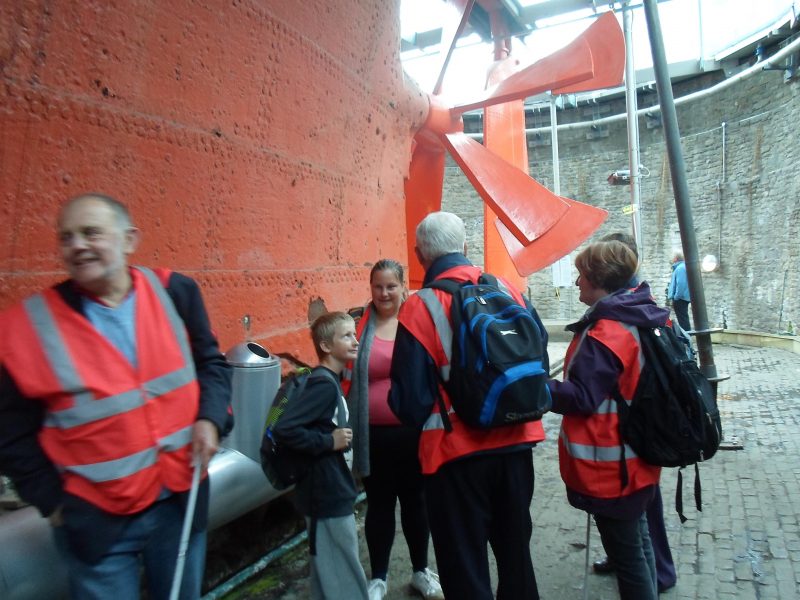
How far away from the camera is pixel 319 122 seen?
146 inches

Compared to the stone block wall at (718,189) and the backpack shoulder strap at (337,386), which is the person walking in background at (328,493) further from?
the stone block wall at (718,189)

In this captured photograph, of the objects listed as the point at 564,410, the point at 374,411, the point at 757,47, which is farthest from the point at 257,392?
the point at 757,47

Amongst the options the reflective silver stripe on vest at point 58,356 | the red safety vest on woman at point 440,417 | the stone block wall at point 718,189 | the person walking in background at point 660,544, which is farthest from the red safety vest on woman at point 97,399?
the stone block wall at point 718,189

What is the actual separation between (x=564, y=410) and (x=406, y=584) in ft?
4.44

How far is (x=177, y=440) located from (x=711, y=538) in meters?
2.95

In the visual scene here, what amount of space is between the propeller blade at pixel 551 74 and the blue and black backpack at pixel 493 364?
17.0ft

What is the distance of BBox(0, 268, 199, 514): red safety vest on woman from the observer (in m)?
1.37

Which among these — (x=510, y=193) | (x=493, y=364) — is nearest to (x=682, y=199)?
(x=510, y=193)

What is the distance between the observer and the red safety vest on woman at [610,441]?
82.4 inches

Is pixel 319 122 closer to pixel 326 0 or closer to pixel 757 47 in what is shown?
pixel 326 0

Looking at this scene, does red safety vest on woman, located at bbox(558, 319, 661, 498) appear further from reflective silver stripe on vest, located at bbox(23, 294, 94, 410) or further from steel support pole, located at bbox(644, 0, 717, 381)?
steel support pole, located at bbox(644, 0, 717, 381)

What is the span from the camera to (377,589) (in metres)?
2.59

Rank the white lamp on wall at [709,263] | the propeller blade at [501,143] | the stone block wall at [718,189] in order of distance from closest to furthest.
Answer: the propeller blade at [501,143] → the stone block wall at [718,189] → the white lamp on wall at [709,263]

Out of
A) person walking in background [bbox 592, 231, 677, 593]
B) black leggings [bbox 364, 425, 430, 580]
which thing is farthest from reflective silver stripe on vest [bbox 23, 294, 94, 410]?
person walking in background [bbox 592, 231, 677, 593]
